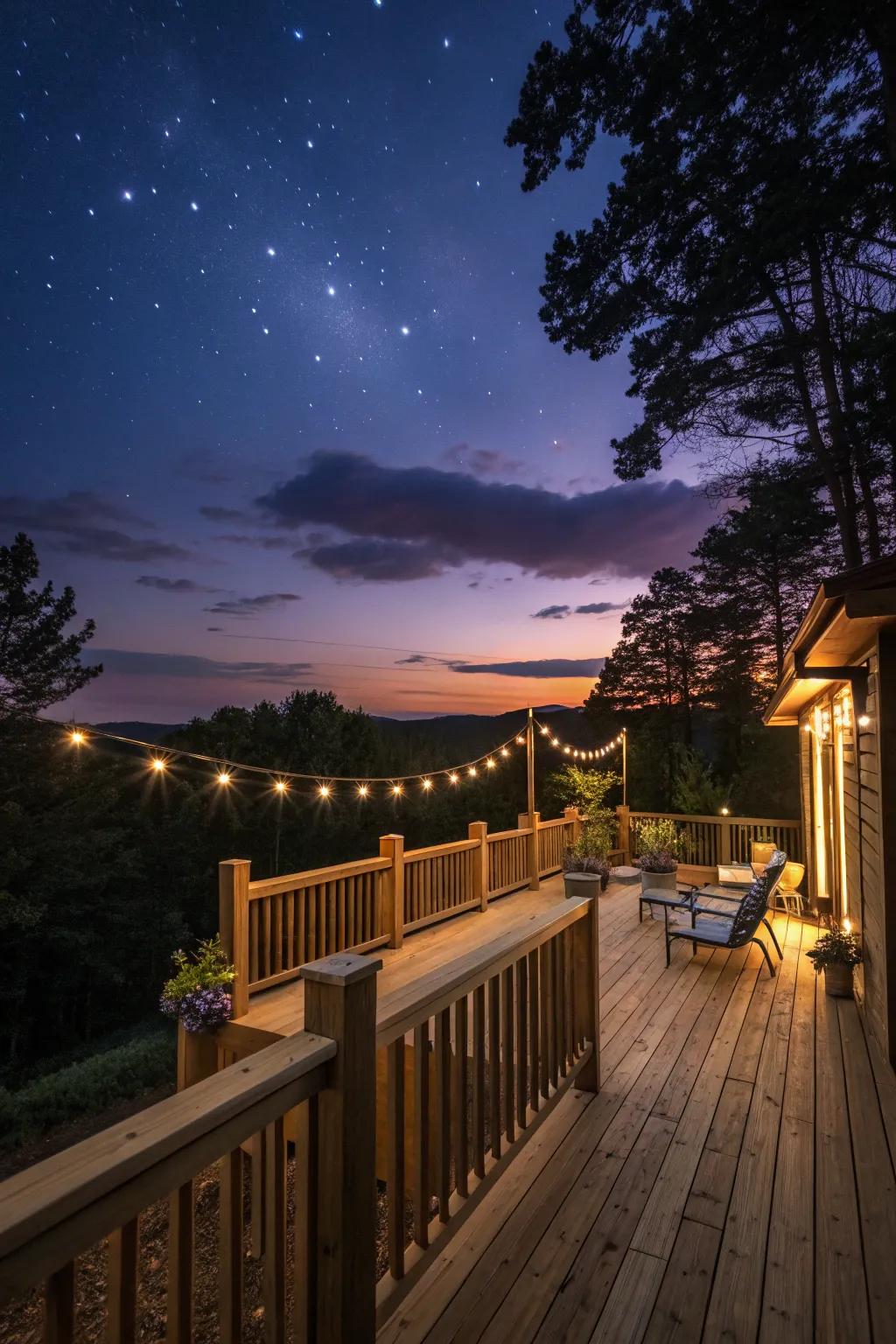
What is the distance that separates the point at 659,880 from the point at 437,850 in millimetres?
2861

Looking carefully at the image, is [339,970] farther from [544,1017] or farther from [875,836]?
[875,836]

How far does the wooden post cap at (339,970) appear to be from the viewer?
1291mm

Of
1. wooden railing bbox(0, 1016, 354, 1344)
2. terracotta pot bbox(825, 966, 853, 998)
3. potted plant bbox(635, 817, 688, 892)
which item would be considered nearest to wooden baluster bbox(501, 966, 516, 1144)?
wooden railing bbox(0, 1016, 354, 1344)

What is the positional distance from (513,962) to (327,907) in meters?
3.53

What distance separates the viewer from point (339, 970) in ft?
4.29

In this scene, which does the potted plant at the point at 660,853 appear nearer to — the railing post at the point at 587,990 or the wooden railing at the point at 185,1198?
the railing post at the point at 587,990

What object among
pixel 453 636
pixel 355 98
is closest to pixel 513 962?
pixel 355 98

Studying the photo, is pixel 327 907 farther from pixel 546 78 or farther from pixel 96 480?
pixel 96 480

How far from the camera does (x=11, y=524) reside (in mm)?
20672

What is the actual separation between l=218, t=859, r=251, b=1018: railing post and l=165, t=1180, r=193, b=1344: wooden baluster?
11.5ft

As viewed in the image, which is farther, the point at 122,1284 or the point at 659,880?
the point at 659,880

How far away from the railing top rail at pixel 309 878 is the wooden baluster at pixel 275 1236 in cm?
312

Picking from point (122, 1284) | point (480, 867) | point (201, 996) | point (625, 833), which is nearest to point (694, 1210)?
point (122, 1284)

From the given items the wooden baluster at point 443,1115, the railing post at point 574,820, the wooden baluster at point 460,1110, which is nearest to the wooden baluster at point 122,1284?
the wooden baluster at point 443,1115
